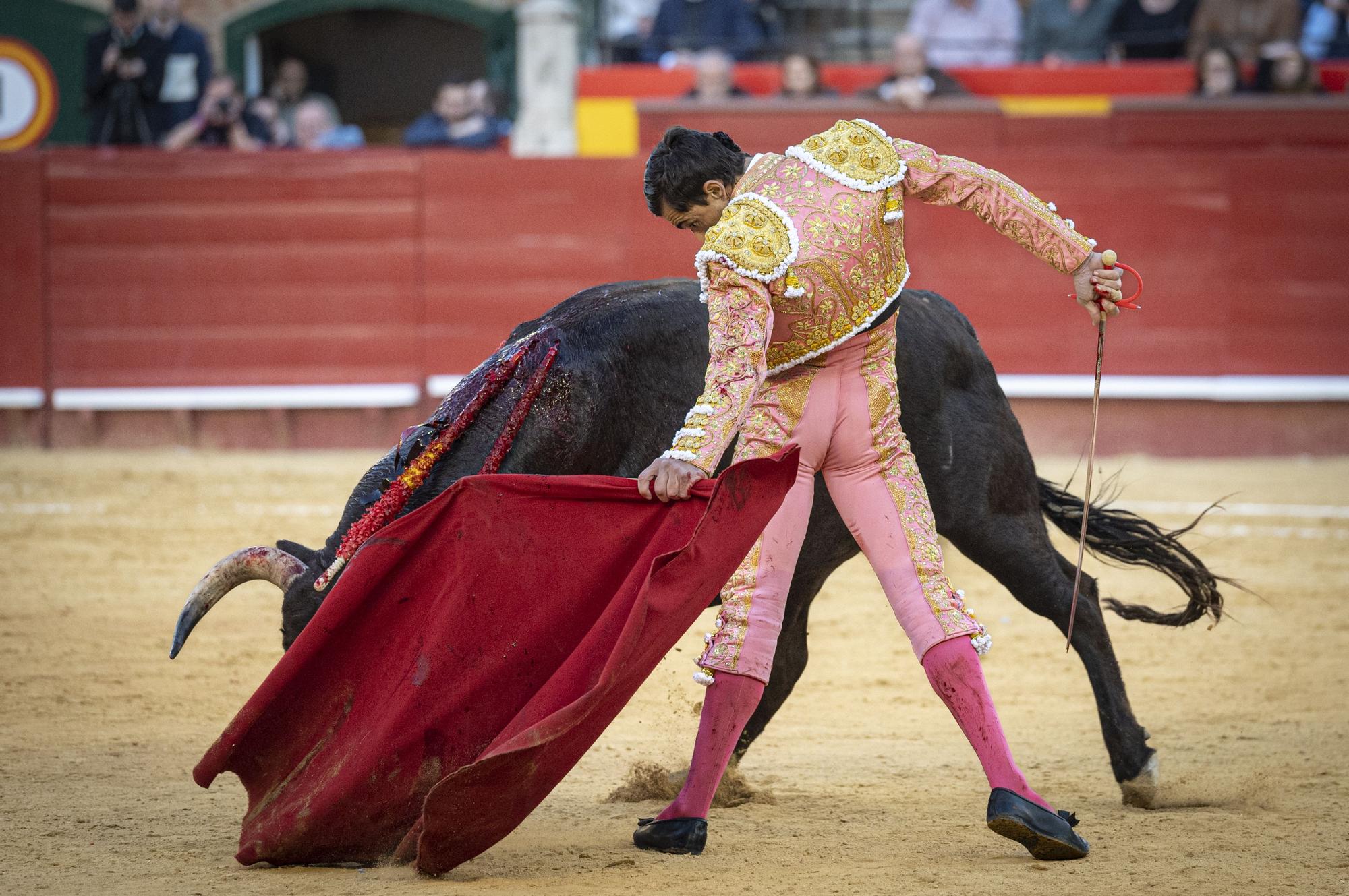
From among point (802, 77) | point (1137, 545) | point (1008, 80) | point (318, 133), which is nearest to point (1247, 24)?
point (1008, 80)

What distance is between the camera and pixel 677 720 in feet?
12.2

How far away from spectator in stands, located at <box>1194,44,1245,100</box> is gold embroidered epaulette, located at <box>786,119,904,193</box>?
6229 mm

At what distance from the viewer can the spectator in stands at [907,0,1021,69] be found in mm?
8938

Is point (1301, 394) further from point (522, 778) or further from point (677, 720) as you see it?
point (522, 778)

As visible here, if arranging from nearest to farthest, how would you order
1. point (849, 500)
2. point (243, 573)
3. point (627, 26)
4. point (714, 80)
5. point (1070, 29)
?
point (849, 500) → point (243, 573) → point (714, 80) → point (1070, 29) → point (627, 26)

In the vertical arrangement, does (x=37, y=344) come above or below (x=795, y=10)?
below

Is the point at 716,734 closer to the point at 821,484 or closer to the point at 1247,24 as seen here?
the point at 821,484

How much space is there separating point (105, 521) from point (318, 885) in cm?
397

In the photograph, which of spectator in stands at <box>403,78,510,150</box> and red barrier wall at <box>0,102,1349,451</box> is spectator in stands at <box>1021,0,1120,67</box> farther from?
spectator in stands at <box>403,78,510,150</box>

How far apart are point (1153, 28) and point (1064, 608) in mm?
6644

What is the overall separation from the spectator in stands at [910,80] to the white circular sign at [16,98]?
5113 mm

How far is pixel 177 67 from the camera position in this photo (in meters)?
8.27

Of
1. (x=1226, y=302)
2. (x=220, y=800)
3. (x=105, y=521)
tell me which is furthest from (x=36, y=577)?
(x=1226, y=302)

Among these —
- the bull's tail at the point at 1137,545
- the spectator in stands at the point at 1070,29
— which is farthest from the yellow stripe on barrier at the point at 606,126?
the bull's tail at the point at 1137,545
